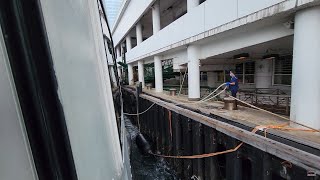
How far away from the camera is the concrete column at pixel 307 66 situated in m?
3.76

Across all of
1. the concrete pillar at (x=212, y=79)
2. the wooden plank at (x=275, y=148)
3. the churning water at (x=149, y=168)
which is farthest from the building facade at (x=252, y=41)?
the churning water at (x=149, y=168)

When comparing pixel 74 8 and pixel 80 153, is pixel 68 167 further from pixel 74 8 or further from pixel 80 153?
pixel 74 8

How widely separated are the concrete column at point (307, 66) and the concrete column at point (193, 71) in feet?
13.9

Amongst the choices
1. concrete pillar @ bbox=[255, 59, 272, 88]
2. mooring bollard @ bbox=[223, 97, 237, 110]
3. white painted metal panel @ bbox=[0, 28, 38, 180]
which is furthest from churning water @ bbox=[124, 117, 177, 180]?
white painted metal panel @ bbox=[0, 28, 38, 180]

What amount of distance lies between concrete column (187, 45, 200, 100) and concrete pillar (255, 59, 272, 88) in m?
4.32

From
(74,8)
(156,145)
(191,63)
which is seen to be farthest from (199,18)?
(74,8)

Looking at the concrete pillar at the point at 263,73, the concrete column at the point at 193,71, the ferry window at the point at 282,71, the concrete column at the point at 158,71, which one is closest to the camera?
the concrete column at the point at 193,71

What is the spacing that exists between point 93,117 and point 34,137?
340 mm

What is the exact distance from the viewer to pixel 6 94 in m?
0.50

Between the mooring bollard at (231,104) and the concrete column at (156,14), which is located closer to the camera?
the mooring bollard at (231,104)

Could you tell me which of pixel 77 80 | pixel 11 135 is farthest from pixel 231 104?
pixel 11 135

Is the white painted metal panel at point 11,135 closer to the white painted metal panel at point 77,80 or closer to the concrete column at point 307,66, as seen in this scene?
the white painted metal panel at point 77,80

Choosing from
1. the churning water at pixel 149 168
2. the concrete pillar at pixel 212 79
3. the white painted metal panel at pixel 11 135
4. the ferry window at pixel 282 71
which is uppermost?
the white painted metal panel at pixel 11 135

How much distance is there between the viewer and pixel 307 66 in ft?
12.6
